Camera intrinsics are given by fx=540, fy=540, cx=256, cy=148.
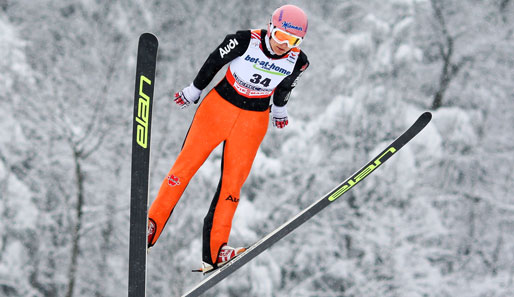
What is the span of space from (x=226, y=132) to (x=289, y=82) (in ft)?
1.56

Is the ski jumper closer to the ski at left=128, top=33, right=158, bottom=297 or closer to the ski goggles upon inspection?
the ski goggles

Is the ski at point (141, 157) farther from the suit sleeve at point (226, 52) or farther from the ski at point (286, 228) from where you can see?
the suit sleeve at point (226, 52)

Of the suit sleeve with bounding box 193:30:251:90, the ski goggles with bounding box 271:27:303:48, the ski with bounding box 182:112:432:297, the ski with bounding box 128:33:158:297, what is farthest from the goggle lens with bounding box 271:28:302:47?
the ski with bounding box 182:112:432:297

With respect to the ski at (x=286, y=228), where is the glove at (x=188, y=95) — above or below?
above

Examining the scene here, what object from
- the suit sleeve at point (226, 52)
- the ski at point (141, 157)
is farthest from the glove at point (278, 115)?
the ski at point (141, 157)

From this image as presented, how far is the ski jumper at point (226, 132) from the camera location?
3.07m

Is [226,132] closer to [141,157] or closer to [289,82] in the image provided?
[289,82]

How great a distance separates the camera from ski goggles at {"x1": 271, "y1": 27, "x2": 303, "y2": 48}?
110 inches

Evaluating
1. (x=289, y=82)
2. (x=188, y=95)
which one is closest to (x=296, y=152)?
(x=289, y=82)

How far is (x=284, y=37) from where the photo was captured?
2811 millimetres

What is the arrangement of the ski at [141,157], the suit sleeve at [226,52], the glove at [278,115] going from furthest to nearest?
1. the glove at [278,115]
2. the suit sleeve at [226,52]
3. the ski at [141,157]

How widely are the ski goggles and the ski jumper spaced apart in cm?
21

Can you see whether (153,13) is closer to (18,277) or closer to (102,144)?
(102,144)

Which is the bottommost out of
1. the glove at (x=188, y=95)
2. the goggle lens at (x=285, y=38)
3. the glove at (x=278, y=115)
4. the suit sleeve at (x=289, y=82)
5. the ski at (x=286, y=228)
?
the ski at (x=286, y=228)
